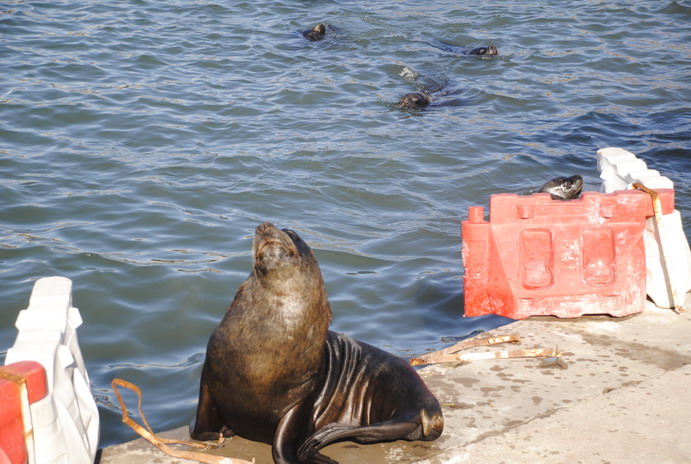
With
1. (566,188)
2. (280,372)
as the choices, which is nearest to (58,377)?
(280,372)

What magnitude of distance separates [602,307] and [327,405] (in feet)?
7.05

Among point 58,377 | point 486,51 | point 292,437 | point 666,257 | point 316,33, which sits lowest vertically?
point 292,437

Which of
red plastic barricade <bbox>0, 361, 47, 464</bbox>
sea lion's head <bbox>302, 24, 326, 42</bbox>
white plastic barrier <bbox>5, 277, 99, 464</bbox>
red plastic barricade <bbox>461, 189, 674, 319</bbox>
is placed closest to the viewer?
red plastic barricade <bbox>0, 361, 47, 464</bbox>

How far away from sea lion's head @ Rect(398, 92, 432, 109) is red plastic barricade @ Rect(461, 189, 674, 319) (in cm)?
673

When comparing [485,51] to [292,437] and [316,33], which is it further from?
[292,437]

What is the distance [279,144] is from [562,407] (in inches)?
254

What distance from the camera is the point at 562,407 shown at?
4.21m

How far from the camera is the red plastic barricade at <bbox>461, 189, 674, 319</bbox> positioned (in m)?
5.41

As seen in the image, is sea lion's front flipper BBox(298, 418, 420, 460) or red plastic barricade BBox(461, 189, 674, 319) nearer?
sea lion's front flipper BBox(298, 418, 420, 460)

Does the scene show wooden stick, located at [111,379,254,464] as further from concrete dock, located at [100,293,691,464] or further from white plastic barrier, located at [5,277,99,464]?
white plastic barrier, located at [5,277,99,464]

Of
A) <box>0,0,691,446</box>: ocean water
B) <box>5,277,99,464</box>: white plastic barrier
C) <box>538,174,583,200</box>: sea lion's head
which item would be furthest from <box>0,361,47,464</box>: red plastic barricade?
<box>538,174,583,200</box>: sea lion's head

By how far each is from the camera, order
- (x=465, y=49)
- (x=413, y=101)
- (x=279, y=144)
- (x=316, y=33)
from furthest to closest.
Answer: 1. (x=465, y=49)
2. (x=316, y=33)
3. (x=413, y=101)
4. (x=279, y=144)

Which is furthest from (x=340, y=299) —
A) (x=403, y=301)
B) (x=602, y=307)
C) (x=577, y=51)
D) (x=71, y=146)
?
(x=577, y=51)

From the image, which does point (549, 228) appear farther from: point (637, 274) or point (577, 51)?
point (577, 51)
